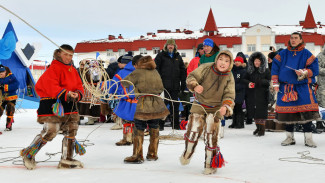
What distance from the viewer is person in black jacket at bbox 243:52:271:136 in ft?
23.2

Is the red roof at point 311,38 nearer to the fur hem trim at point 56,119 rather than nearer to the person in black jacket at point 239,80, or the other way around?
the person in black jacket at point 239,80

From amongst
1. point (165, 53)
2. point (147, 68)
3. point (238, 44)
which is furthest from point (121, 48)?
point (147, 68)

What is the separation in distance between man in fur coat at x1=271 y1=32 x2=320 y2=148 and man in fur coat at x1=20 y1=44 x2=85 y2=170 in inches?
133

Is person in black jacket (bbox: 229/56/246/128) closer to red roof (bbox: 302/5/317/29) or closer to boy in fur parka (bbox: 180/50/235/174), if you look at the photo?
boy in fur parka (bbox: 180/50/235/174)

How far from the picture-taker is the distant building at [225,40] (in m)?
35.5

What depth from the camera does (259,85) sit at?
23.6 ft

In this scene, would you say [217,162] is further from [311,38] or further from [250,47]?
[250,47]

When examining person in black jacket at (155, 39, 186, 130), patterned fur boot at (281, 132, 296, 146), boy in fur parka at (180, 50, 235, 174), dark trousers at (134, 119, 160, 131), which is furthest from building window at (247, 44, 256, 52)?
boy in fur parka at (180, 50, 235, 174)

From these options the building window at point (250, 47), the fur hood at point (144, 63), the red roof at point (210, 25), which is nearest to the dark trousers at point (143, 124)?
the fur hood at point (144, 63)

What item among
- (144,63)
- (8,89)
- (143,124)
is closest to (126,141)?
(143,124)

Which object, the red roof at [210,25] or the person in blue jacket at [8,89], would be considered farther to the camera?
the red roof at [210,25]

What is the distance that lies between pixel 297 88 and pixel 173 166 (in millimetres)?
2662

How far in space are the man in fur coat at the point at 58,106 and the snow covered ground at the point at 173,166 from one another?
0.22 metres

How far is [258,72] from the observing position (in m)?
7.32
